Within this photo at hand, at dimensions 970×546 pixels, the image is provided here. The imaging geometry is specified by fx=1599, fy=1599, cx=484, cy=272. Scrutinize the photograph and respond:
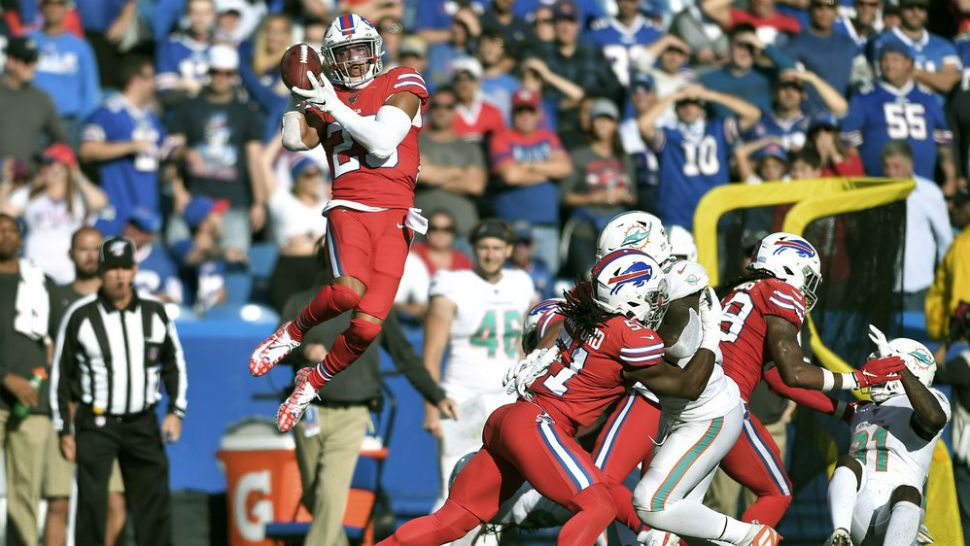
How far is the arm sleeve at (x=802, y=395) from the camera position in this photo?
819 cm

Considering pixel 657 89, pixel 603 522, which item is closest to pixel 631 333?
pixel 603 522

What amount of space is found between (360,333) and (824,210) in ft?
10.2

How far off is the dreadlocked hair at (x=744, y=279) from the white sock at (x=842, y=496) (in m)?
1.03

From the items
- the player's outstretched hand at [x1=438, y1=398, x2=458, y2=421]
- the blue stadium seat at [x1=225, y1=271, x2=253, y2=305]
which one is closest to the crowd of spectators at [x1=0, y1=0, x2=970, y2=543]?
the blue stadium seat at [x1=225, y1=271, x2=253, y2=305]

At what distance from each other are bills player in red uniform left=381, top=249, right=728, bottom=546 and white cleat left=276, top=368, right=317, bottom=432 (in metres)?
0.75

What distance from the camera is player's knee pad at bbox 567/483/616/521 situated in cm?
701

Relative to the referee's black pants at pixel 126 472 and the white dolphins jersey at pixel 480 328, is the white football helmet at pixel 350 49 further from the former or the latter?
the referee's black pants at pixel 126 472

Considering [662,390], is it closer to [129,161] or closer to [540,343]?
[540,343]

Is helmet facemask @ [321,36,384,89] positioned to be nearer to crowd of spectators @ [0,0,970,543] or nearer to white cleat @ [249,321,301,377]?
white cleat @ [249,321,301,377]

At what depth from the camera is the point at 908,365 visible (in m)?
8.05

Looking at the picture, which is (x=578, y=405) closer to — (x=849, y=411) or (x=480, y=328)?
(x=849, y=411)

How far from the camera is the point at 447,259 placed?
38.6ft

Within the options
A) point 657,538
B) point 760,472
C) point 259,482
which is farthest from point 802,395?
point 259,482

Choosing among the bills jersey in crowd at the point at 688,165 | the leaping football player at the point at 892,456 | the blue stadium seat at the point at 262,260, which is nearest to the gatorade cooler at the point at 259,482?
the blue stadium seat at the point at 262,260
